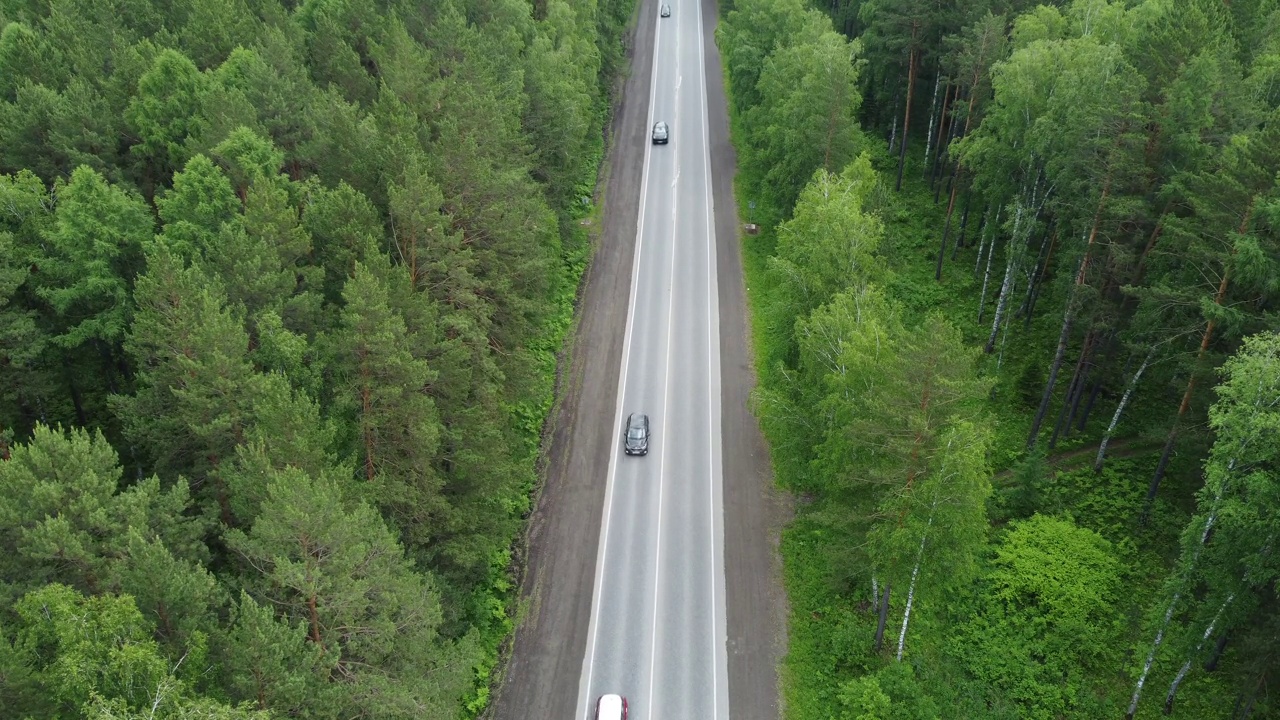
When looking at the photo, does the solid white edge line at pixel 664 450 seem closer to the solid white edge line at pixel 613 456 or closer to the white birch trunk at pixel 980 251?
the solid white edge line at pixel 613 456

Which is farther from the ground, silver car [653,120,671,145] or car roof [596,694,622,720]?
silver car [653,120,671,145]

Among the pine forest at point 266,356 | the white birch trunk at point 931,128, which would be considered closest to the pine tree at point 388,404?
the pine forest at point 266,356

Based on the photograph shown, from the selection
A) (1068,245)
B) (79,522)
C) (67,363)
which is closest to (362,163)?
(67,363)

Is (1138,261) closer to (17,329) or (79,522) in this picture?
(79,522)

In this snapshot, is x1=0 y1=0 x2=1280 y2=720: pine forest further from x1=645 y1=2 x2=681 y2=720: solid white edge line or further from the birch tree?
x1=645 y1=2 x2=681 y2=720: solid white edge line

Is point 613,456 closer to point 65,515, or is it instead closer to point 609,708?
point 609,708

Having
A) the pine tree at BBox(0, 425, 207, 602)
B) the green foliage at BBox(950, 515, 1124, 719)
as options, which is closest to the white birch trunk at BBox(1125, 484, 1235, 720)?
the green foliage at BBox(950, 515, 1124, 719)

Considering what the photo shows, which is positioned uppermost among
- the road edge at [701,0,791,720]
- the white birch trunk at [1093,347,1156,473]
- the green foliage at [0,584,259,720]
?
the green foliage at [0,584,259,720]

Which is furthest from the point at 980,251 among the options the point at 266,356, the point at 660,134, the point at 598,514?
the point at 266,356
